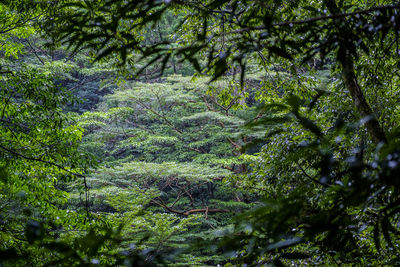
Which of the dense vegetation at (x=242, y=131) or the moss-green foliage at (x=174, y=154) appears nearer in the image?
the dense vegetation at (x=242, y=131)

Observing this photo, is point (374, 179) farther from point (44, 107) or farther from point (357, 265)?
point (44, 107)

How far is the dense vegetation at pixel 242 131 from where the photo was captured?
2.56ft

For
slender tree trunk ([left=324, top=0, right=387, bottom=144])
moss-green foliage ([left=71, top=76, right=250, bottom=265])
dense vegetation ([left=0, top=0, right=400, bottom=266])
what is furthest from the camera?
moss-green foliage ([left=71, top=76, right=250, bottom=265])

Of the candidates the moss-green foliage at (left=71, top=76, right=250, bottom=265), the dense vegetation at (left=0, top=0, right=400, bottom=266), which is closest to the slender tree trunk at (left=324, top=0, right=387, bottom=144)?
the dense vegetation at (left=0, top=0, right=400, bottom=266)

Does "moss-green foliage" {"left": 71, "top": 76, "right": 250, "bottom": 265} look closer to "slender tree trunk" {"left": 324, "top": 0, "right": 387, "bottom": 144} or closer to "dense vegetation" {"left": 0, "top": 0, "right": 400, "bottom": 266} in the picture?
"dense vegetation" {"left": 0, "top": 0, "right": 400, "bottom": 266}

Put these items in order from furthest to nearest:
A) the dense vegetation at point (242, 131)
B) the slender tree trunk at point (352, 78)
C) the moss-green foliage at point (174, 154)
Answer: the moss-green foliage at point (174, 154), the slender tree trunk at point (352, 78), the dense vegetation at point (242, 131)

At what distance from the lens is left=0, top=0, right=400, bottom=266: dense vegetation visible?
78 cm

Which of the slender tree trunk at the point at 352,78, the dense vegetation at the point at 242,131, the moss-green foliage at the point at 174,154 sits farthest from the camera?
the moss-green foliage at the point at 174,154

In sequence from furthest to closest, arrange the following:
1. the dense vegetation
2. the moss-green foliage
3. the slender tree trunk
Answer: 1. the moss-green foliage
2. the slender tree trunk
3. the dense vegetation

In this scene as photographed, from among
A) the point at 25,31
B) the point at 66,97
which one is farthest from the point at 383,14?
the point at 25,31

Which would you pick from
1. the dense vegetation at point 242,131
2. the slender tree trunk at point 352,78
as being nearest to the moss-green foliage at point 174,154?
the dense vegetation at point 242,131

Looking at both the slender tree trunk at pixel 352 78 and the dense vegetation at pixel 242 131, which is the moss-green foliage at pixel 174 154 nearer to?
the dense vegetation at pixel 242 131

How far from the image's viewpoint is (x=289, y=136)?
2746 mm

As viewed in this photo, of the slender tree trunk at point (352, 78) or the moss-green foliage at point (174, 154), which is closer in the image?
the slender tree trunk at point (352, 78)
